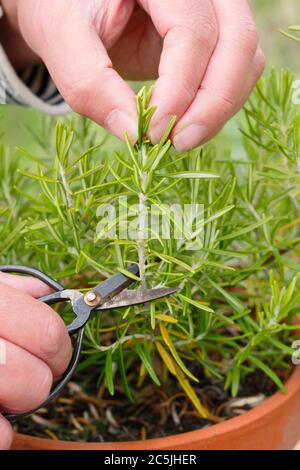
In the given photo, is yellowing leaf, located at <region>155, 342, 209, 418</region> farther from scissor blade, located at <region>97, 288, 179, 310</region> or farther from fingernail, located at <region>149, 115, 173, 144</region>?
fingernail, located at <region>149, 115, 173, 144</region>

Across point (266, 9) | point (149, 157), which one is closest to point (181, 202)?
point (149, 157)

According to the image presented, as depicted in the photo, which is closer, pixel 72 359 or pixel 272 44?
pixel 72 359

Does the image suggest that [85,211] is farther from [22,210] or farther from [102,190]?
[22,210]

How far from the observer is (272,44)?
7.04ft

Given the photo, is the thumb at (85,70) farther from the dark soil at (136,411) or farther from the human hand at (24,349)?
the dark soil at (136,411)

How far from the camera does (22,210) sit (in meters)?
0.76

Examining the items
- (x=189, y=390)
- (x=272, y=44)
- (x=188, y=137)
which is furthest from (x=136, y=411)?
(x=272, y=44)

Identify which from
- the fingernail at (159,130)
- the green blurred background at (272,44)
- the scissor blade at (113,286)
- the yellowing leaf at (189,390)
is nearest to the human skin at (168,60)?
the fingernail at (159,130)

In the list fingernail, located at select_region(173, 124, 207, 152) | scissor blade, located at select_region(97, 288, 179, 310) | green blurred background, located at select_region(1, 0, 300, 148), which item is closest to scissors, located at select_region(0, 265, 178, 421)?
scissor blade, located at select_region(97, 288, 179, 310)

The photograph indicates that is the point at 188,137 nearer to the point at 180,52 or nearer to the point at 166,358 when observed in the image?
the point at 180,52

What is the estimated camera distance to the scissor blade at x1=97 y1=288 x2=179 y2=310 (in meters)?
0.56

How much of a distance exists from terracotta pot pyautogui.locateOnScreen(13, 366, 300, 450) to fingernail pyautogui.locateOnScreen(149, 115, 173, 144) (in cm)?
25

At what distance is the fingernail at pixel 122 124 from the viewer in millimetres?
530

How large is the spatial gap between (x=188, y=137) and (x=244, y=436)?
27 centimetres
